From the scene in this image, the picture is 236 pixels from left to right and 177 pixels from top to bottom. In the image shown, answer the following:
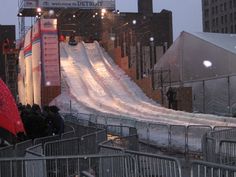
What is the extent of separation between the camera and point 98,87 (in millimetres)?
42406

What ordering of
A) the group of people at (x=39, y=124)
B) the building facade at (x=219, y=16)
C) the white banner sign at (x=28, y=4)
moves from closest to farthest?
the group of people at (x=39, y=124) < the white banner sign at (x=28, y=4) < the building facade at (x=219, y=16)

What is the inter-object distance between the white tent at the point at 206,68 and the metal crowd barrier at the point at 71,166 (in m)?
22.4

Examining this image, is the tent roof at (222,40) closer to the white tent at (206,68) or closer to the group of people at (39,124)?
the white tent at (206,68)

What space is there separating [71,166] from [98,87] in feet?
112

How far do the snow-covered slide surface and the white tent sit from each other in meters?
2.70

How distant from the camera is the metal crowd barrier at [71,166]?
7922 mm

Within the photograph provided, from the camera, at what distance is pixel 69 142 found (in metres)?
11.8

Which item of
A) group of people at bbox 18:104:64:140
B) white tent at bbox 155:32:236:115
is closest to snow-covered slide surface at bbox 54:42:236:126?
white tent at bbox 155:32:236:115

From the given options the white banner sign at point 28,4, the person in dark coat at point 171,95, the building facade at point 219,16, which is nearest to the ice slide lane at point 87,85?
the person in dark coat at point 171,95

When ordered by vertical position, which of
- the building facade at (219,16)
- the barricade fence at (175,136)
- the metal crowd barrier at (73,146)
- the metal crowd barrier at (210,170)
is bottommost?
the barricade fence at (175,136)

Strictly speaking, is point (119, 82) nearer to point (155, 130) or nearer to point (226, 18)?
point (155, 130)

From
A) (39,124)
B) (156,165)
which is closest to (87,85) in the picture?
(39,124)

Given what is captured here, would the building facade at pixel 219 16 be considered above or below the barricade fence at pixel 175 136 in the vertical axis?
above

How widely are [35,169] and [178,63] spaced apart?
3139 centimetres
